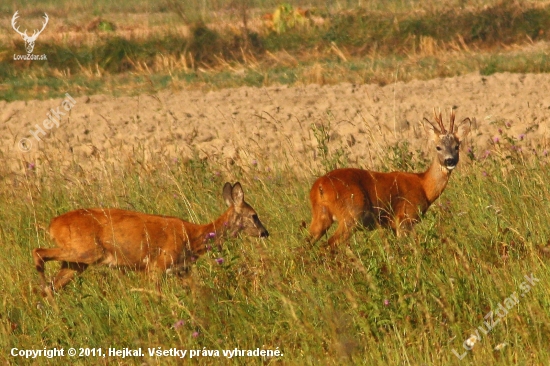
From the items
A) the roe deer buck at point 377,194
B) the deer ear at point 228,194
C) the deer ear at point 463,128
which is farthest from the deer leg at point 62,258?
the deer ear at point 463,128

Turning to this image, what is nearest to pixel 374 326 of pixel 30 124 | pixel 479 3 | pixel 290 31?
pixel 30 124

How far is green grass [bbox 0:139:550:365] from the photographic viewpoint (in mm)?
5465

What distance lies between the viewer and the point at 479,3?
28734 mm

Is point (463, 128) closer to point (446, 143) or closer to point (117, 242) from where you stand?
point (446, 143)

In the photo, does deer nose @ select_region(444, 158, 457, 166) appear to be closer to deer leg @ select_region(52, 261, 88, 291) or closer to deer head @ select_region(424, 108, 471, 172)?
deer head @ select_region(424, 108, 471, 172)

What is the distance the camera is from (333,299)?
19.7 feet

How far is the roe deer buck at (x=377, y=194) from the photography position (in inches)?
317

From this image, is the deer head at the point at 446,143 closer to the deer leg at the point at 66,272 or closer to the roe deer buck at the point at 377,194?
the roe deer buck at the point at 377,194

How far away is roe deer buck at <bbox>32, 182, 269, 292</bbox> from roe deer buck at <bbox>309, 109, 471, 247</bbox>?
910 mm

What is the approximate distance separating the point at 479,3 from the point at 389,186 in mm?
21378

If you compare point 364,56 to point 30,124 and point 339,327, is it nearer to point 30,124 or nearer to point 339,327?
point 30,124

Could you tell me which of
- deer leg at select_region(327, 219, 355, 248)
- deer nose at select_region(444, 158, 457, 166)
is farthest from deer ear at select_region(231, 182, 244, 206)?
deer nose at select_region(444, 158, 457, 166)

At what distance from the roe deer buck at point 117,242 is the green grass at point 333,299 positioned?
0.54 ft

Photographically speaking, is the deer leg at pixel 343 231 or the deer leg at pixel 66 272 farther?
the deer leg at pixel 343 231
